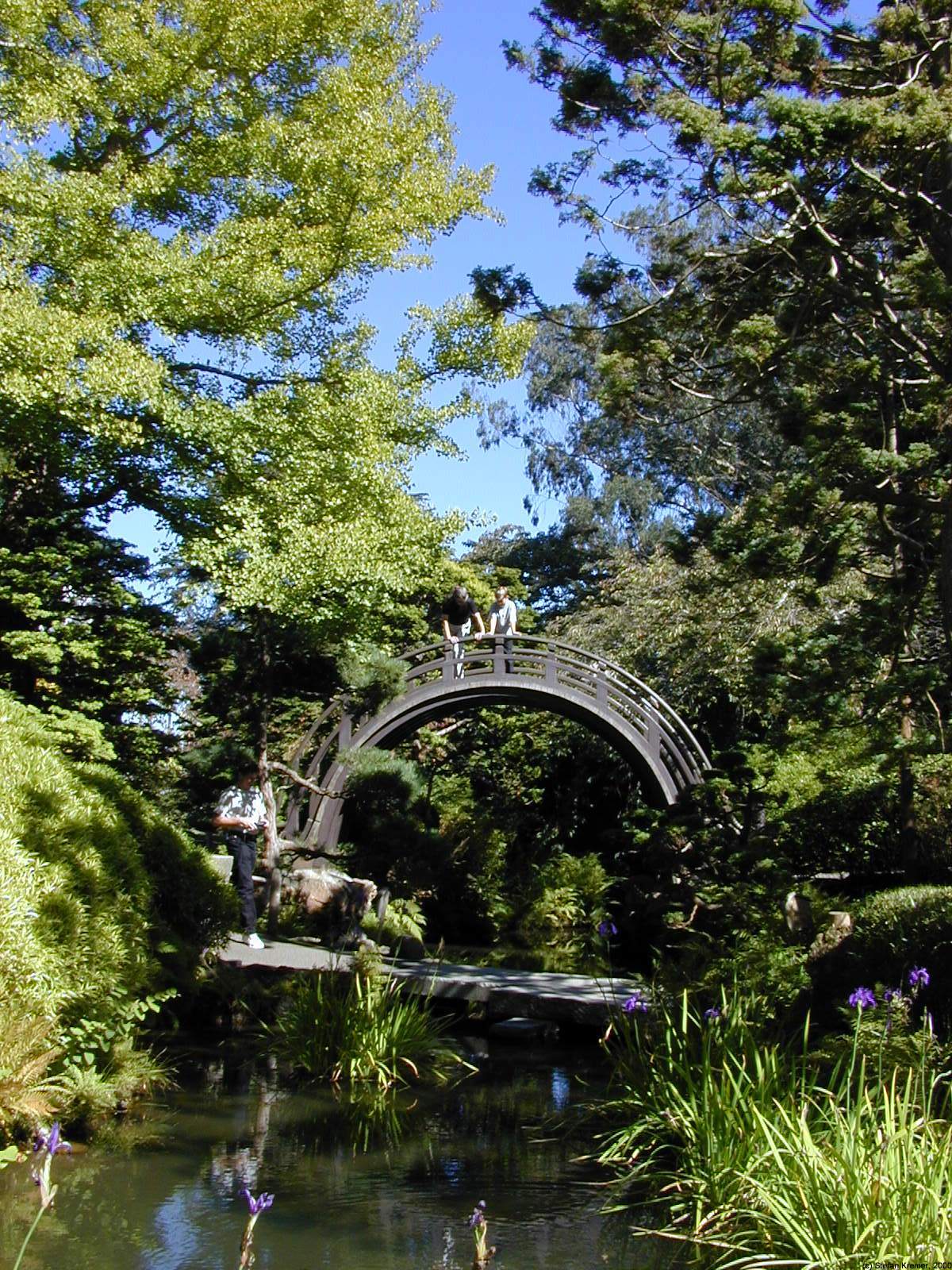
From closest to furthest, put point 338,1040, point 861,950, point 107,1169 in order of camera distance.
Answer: point 107,1169 < point 861,950 < point 338,1040

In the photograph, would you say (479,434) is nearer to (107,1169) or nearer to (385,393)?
(385,393)

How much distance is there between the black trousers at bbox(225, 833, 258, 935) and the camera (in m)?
9.13

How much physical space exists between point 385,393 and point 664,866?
8075 mm

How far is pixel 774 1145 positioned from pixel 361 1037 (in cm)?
356

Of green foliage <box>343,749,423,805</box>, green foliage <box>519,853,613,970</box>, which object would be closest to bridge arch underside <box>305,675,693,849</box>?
green foliage <box>343,749,423,805</box>

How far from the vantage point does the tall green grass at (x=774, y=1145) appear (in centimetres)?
334

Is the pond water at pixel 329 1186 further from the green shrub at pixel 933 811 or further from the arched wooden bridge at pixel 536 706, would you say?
the green shrub at pixel 933 811

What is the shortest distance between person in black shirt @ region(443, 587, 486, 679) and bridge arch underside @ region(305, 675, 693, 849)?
30 cm

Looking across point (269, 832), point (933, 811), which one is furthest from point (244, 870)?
point (933, 811)

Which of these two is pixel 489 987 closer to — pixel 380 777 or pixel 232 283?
pixel 380 777

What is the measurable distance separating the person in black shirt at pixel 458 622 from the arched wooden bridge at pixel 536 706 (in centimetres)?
7

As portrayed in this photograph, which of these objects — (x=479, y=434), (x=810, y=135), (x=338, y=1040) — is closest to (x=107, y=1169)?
(x=338, y=1040)

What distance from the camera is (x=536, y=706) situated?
1499 cm

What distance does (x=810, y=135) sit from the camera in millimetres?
6973
